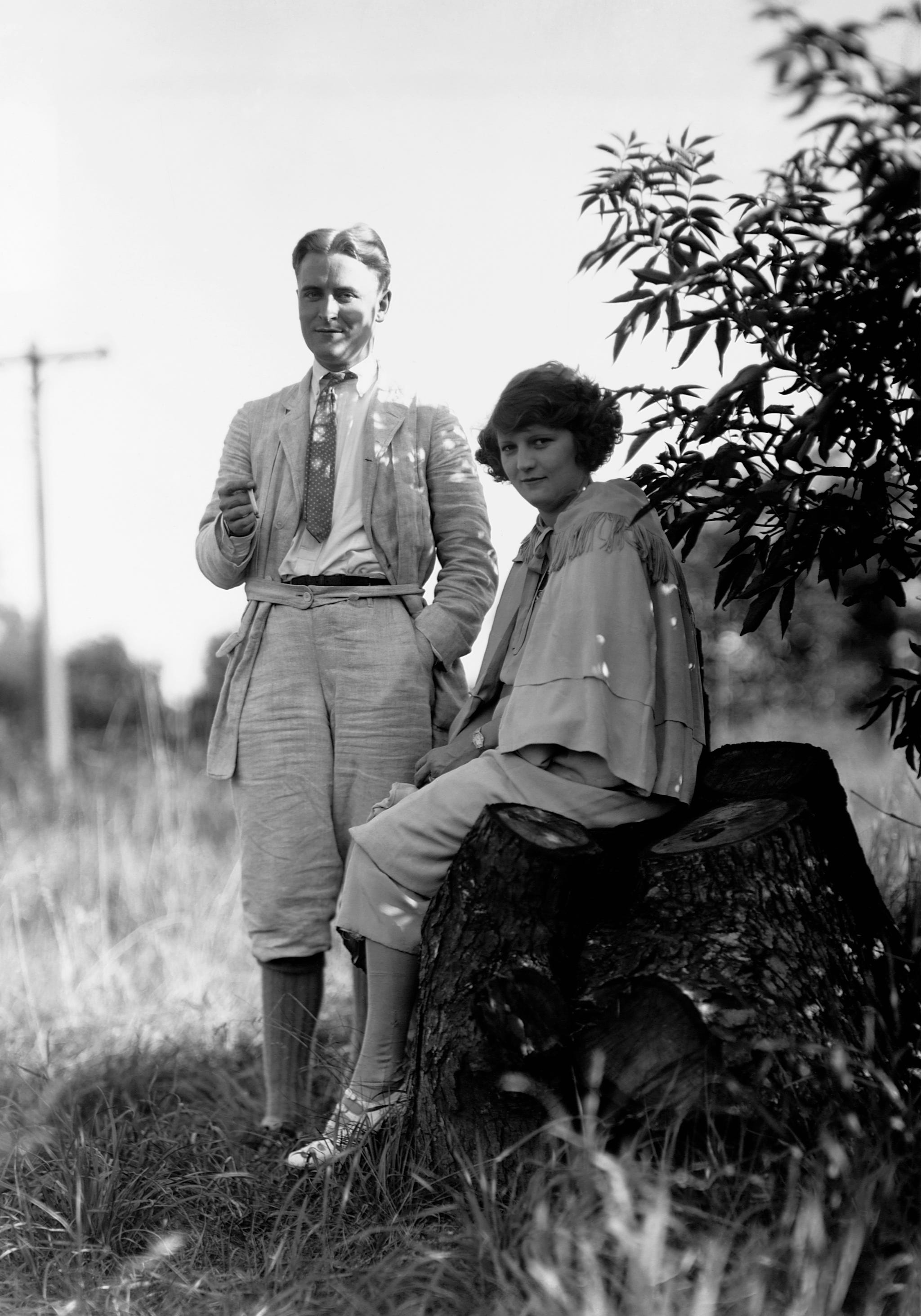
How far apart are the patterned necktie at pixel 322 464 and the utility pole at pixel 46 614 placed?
38.0ft

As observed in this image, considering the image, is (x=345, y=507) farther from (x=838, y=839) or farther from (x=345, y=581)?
(x=838, y=839)

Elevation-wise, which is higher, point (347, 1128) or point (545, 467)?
point (545, 467)

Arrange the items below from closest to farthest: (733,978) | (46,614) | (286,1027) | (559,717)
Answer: (733,978) → (559,717) → (286,1027) → (46,614)

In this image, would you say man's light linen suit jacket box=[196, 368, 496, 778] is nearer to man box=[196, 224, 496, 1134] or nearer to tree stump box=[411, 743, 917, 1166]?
man box=[196, 224, 496, 1134]

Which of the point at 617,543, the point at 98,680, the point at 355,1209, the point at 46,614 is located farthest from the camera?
the point at 98,680

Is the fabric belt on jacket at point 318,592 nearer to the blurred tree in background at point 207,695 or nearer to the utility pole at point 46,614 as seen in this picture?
the blurred tree in background at point 207,695

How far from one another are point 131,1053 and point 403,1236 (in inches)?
82.0

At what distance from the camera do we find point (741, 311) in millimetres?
2557

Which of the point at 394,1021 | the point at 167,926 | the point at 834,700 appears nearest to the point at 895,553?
the point at 394,1021

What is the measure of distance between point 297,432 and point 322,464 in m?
0.12

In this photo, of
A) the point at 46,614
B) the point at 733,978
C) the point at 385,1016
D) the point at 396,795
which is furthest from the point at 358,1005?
the point at 46,614

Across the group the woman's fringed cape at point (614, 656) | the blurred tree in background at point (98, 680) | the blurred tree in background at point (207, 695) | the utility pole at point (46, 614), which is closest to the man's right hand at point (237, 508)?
the woman's fringed cape at point (614, 656)

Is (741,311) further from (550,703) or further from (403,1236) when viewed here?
(403,1236)

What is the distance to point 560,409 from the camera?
3.06m
